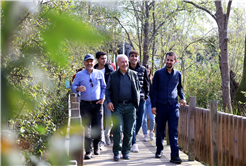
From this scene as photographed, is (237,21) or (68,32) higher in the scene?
(237,21)

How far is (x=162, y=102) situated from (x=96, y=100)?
1.20 m

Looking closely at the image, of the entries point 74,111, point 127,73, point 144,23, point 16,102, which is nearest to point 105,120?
point 127,73

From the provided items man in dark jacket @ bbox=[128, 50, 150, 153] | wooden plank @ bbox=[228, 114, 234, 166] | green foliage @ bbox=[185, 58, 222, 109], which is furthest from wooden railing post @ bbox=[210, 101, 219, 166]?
green foliage @ bbox=[185, 58, 222, 109]

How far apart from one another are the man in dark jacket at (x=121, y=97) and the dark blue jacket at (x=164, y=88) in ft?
1.04

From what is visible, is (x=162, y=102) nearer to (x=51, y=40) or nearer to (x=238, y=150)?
(x=238, y=150)

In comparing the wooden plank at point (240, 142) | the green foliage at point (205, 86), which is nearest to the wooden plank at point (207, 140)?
the wooden plank at point (240, 142)

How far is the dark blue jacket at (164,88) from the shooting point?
483 centimetres

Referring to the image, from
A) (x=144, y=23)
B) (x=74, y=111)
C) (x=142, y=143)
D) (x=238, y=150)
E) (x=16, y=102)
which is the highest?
(x=144, y=23)

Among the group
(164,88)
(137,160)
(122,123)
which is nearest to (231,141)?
(164,88)

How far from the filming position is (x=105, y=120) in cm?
616

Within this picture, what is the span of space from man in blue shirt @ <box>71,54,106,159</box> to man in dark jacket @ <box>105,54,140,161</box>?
304 millimetres

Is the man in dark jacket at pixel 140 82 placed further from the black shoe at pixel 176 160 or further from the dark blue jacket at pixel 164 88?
the black shoe at pixel 176 160

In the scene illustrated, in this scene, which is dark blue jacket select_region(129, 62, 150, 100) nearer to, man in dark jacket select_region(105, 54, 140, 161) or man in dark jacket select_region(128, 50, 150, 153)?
man in dark jacket select_region(128, 50, 150, 153)

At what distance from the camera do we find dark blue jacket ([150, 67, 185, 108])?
4832 mm
